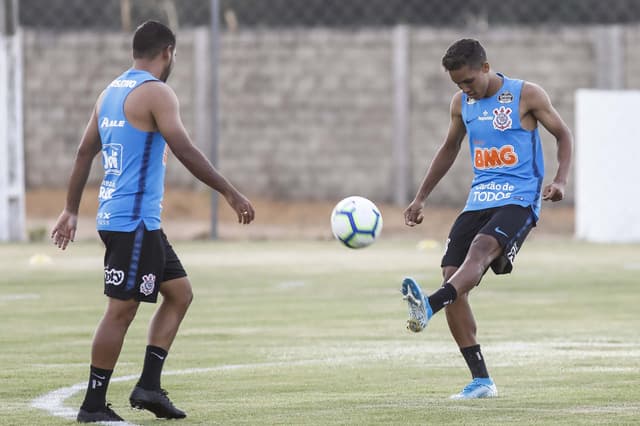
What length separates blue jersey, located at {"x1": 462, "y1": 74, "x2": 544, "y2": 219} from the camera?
9555 mm

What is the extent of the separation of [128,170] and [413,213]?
246 centimetres

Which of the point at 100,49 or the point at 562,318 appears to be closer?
the point at 562,318

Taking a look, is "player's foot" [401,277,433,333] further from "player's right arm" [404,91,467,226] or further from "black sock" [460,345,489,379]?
"player's right arm" [404,91,467,226]

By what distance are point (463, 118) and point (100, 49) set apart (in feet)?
76.7

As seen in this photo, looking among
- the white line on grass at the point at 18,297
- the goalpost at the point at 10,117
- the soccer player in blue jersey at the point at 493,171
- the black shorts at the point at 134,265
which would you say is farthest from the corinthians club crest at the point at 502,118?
the goalpost at the point at 10,117

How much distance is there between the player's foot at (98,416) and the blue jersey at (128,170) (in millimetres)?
964

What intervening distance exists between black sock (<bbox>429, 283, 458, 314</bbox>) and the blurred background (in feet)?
65.3

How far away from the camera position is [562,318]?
46.0ft

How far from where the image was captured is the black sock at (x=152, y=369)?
8.38 metres

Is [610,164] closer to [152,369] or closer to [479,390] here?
[479,390]

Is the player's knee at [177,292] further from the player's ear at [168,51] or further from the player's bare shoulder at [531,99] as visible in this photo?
the player's bare shoulder at [531,99]

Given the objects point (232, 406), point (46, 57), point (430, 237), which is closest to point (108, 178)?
point (232, 406)

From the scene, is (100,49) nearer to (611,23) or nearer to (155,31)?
(611,23)

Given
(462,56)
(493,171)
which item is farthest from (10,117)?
(462,56)
